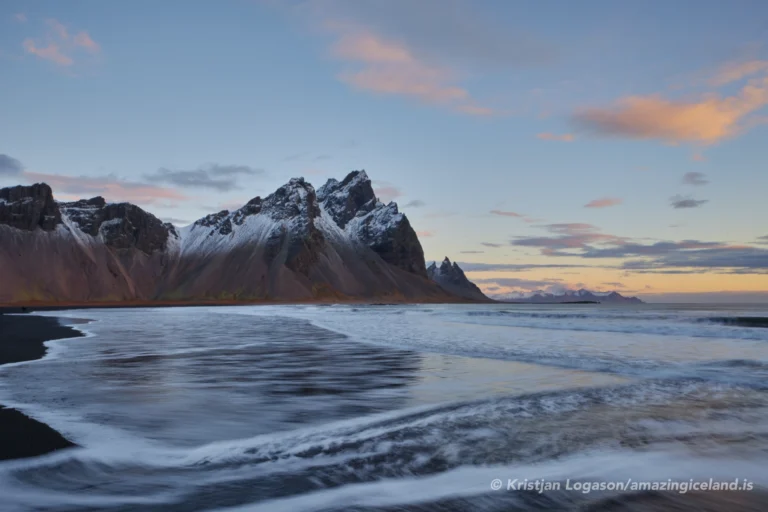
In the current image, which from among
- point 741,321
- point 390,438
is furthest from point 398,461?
point 741,321

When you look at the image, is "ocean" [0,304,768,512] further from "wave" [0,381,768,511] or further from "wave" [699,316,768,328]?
"wave" [699,316,768,328]

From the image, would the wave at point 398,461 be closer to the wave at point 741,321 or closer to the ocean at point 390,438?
the ocean at point 390,438

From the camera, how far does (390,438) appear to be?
29.0 ft

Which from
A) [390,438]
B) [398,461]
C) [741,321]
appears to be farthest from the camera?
[741,321]

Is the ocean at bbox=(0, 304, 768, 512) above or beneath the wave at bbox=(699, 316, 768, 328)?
beneath

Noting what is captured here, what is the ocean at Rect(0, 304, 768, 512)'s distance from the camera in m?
6.28

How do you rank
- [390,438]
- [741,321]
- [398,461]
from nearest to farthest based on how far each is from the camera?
[398,461] → [390,438] → [741,321]

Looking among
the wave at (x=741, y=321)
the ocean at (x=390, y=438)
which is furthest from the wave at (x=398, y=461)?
the wave at (x=741, y=321)

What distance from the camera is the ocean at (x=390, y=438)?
6281 millimetres

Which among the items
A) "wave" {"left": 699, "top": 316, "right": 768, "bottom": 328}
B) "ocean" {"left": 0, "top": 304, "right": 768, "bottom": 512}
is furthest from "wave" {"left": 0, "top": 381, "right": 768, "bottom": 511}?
"wave" {"left": 699, "top": 316, "right": 768, "bottom": 328}

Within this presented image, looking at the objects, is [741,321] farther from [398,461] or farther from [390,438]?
[398,461]

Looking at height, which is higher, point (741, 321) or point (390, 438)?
point (741, 321)

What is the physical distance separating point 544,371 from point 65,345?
22525 millimetres

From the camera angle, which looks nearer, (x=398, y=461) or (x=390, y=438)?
(x=398, y=461)
